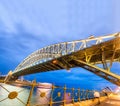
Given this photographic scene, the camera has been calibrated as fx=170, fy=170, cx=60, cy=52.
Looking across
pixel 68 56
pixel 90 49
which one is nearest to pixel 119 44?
pixel 90 49

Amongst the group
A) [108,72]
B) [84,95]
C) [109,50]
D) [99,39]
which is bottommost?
[84,95]

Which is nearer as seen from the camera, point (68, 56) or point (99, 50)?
point (99, 50)

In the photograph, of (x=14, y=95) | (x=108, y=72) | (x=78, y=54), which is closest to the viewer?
(x=14, y=95)

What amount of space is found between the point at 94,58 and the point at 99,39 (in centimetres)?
256

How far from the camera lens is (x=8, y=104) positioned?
118 ft

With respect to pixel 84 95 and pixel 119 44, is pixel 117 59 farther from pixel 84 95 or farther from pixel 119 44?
pixel 84 95

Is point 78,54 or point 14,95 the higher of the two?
point 78,54

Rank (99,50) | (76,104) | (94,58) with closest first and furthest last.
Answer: (76,104)
(99,50)
(94,58)

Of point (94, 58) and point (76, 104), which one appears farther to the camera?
point (94, 58)

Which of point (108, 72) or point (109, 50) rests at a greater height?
point (109, 50)

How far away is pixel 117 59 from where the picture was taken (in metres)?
21.4

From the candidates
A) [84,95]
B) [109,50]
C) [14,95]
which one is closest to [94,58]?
[109,50]

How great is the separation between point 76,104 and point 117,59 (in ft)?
37.2

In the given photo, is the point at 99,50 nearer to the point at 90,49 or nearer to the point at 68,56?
the point at 90,49
